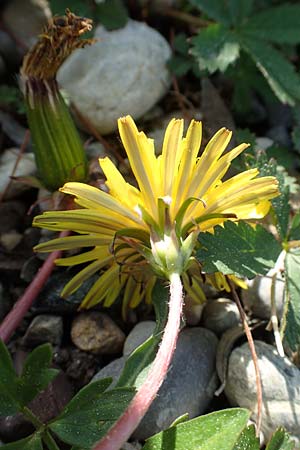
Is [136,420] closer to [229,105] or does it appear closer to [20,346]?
[20,346]

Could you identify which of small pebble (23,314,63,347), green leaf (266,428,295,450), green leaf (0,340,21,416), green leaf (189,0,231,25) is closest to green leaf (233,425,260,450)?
green leaf (266,428,295,450)

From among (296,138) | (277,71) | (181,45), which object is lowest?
(296,138)

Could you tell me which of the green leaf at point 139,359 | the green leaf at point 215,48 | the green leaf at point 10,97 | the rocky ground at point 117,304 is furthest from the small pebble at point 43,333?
the green leaf at point 215,48

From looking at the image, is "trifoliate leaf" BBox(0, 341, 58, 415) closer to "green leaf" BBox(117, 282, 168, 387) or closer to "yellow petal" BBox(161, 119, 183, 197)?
"green leaf" BBox(117, 282, 168, 387)

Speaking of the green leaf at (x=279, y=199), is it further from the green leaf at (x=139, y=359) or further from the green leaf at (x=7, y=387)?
the green leaf at (x=7, y=387)

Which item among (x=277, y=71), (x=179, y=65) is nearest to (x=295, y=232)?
(x=277, y=71)

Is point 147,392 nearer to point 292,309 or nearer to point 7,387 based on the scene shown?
point 7,387
